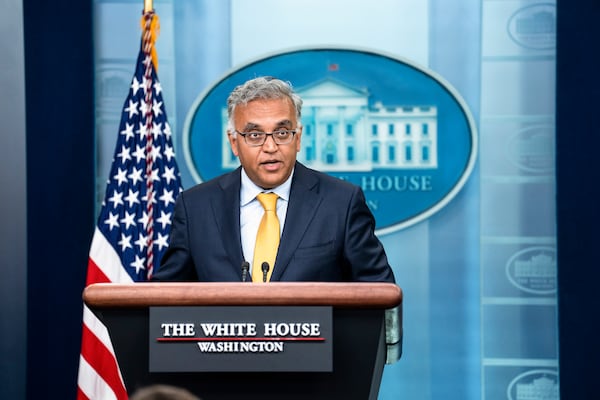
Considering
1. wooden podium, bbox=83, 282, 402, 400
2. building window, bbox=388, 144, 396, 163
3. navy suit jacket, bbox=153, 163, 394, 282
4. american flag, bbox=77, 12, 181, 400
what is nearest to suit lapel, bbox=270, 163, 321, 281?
navy suit jacket, bbox=153, 163, 394, 282

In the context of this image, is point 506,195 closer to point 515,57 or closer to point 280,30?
point 515,57

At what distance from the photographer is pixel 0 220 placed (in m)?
4.29

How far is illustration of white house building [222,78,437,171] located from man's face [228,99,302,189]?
179 cm

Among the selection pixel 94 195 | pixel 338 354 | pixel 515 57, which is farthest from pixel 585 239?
pixel 338 354

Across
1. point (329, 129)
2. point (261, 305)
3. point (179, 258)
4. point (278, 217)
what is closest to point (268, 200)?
point (278, 217)

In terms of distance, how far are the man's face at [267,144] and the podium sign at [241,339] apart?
819 mm

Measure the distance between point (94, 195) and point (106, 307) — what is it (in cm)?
266

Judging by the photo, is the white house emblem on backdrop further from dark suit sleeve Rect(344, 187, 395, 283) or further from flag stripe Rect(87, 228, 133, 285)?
dark suit sleeve Rect(344, 187, 395, 283)

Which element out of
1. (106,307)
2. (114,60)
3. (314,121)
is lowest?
(106,307)

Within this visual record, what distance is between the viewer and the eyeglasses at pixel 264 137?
2.39 m

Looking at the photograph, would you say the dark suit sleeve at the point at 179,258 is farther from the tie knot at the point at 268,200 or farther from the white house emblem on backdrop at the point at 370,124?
the white house emblem on backdrop at the point at 370,124

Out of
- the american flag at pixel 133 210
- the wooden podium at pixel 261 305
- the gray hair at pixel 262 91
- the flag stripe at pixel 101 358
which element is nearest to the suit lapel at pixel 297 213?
the gray hair at pixel 262 91

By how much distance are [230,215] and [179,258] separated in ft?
0.58

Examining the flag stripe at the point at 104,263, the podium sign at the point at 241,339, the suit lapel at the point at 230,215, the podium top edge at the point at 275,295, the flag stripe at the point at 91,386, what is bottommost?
the flag stripe at the point at 91,386
